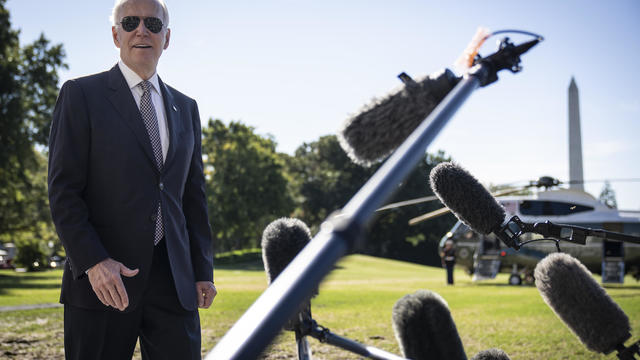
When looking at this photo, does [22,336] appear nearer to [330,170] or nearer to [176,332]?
[176,332]

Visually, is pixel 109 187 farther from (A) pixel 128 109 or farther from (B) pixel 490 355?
(B) pixel 490 355

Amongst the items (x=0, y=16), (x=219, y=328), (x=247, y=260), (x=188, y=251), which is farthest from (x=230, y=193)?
(x=188, y=251)

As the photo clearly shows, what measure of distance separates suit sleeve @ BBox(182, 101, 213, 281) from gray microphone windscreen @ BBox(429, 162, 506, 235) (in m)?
1.15

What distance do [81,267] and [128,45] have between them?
2.64 ft

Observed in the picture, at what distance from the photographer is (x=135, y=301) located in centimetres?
186

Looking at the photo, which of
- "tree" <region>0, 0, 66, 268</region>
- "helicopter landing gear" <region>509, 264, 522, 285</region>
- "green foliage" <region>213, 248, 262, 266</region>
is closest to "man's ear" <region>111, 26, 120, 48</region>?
"helicopter landing gear" <region>509, 264, 522, 285</region>

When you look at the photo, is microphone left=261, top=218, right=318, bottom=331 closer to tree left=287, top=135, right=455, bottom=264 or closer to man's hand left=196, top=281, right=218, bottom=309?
man's hand left=196, top=281, right=218, bottom=309

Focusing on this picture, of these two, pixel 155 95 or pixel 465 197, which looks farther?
pixel 155 95

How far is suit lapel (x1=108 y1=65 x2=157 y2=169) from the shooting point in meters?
1.94

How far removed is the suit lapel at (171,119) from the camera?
6.65 feet

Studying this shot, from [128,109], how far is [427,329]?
4.57 feet

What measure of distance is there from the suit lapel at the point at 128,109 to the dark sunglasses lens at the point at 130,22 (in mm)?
227

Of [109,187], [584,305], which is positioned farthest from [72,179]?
[584,305]

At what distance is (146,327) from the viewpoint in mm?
1959
